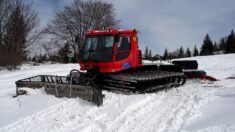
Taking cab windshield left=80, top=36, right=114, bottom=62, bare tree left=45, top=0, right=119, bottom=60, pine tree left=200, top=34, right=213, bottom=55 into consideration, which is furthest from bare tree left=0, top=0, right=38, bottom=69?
pine tree left=200, top=34, right=213, bottom=55

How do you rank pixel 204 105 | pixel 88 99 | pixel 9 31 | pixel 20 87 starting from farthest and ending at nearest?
pixel 9 31 < pixel 20 87 < pixel 88 99 < pixel 204 105

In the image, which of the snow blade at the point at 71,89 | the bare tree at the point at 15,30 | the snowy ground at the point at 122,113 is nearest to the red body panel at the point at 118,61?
the snow blade at the point at 71,89

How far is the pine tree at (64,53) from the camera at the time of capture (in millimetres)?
37531

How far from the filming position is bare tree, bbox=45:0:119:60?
37.0 meters

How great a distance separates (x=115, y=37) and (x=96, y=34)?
92cm

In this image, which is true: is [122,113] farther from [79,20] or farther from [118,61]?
[79,20]

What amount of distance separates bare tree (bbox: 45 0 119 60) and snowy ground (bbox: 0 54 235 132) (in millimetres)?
27227

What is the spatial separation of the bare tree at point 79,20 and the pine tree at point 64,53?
2.53 feet

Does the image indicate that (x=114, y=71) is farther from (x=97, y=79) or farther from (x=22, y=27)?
(x=22, y=27)

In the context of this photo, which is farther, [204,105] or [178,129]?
[204,105]

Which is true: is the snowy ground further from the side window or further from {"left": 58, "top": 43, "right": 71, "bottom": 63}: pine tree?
{"left": 58, "top": 43, "right": 71, "bottom": 63}: pine tree

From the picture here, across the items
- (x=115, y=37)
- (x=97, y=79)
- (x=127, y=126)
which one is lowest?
(x=127, y=126)

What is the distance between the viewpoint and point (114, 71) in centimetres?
1065

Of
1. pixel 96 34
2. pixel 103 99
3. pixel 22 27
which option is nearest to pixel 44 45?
pixel 22 27
